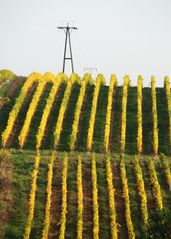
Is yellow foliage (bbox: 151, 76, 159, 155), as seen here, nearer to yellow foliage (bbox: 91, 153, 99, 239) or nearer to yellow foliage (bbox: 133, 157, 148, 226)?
yellow foliage (bbox: 133, 157, 148, 226)

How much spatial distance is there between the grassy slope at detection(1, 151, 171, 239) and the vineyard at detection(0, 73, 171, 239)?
82 millimetres

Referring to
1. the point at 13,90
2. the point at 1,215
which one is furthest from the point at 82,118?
the point at 1,215

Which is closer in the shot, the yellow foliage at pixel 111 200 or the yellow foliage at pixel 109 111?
the yellow foliage at pixel 111 200

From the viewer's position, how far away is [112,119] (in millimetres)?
55125

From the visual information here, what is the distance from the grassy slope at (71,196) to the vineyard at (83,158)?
0.08 meters

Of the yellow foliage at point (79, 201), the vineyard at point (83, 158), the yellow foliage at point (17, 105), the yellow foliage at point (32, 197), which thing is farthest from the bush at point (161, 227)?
the yellow foliage at point (17, 105)

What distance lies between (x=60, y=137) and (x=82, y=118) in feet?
17.0

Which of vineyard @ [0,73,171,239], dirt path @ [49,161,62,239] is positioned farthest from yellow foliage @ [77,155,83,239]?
dirt path @ [49,161,62,239]

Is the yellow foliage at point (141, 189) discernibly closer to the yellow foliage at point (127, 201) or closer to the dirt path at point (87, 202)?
the yellow foliage at point (127, 201)

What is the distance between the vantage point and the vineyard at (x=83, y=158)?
125ft

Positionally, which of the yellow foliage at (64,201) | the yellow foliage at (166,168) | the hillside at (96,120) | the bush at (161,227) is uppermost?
the hillside at (96,120)

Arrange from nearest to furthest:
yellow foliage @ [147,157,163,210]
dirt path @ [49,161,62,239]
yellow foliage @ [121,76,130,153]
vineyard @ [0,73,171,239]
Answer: dirt path @ [49,161,62,239]
vineyard @ [0,73,171,239]
yellow foliage @ [147,157,163,210]
yellow foliage @ [121,76,130,153]

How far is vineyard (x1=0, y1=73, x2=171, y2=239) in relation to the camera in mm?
38156

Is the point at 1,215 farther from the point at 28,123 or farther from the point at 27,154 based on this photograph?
the point at 28,123
